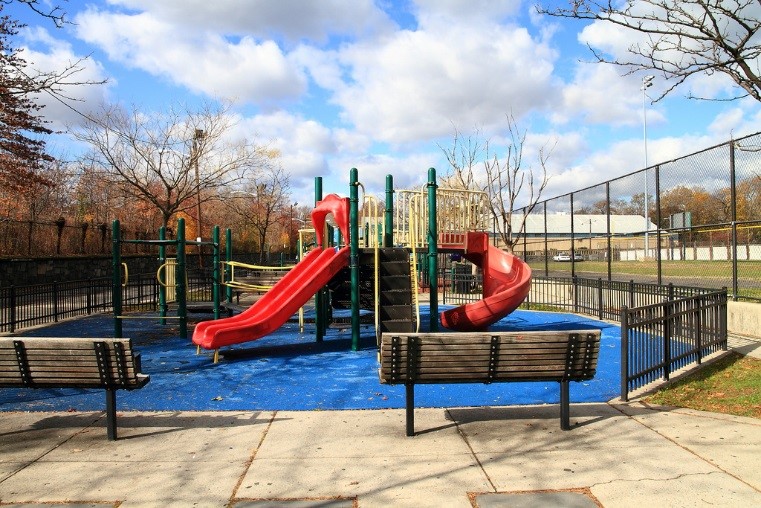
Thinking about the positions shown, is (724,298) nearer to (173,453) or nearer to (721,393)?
(721,393)

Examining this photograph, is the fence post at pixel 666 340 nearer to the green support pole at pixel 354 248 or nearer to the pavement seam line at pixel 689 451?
the pavement seam line at pixel 689 451

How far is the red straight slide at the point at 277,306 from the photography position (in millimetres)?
9055

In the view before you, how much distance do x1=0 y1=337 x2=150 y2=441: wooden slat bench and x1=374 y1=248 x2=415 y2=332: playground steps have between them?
17.6 ft

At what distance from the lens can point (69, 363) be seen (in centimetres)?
502

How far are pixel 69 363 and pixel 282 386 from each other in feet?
10.1

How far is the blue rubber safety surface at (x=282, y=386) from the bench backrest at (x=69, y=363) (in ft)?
4.41

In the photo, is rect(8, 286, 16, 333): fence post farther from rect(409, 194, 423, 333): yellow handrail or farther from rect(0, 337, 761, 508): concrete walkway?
rect(409, 194, 423, 333): yellow handrail

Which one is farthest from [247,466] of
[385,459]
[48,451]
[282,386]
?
[282,386]

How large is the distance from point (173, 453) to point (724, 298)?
8.36 meters

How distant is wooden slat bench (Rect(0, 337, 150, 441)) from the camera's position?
16.3 feet

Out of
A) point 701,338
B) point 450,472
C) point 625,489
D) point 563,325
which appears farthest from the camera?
point 563,325

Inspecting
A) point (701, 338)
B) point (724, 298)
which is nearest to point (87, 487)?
point (701, 338)

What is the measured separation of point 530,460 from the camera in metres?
4.39

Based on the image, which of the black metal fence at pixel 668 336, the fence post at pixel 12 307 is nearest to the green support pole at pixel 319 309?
the black metal fence at pixel 668 336
